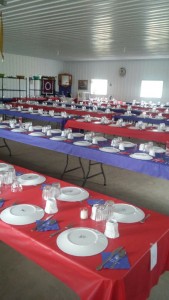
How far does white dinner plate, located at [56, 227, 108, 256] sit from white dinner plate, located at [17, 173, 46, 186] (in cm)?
85

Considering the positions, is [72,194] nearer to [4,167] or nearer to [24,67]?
[4,167]

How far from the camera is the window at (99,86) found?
16109 mm

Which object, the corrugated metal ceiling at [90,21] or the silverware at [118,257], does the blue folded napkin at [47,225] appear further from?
the corrugated metal ceiling at [90,21]

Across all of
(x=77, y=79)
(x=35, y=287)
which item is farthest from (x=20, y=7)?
(x=77, y=79)

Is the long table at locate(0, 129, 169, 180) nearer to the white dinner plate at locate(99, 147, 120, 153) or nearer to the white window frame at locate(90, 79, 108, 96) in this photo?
the white dinner plate at locate(99, 147, 120, 153)

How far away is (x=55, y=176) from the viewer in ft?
15.7

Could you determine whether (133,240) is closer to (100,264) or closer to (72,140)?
(100,264)

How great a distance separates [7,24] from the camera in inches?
283

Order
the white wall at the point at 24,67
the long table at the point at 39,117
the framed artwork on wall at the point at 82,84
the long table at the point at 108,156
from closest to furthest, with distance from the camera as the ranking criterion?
1. the long table at the point at 108,156
2. the long table at the point at 39,117
3. the white wall at the point at 24,67
4. the framed artwork on wall at the point at 82,84

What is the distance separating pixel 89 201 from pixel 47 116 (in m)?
5.59

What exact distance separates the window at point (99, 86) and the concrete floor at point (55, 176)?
10164 mm

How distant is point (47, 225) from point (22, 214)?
21 cm

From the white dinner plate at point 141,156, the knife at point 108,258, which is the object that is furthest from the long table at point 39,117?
the knife at point 108,258

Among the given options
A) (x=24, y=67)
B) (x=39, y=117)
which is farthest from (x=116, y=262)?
(x=24, y=67)
